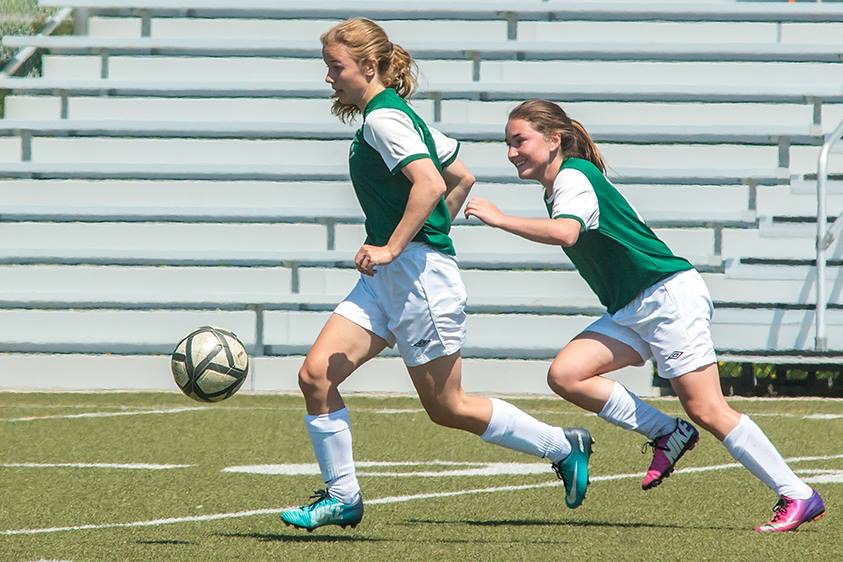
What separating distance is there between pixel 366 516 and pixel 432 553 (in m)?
0.94

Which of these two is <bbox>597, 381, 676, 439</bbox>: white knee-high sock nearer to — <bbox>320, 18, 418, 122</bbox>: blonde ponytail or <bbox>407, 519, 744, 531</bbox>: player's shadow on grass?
<bbox>407, 519, 744, 531</bbox>: player's shadow on grass

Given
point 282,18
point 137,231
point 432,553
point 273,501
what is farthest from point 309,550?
point 282,18

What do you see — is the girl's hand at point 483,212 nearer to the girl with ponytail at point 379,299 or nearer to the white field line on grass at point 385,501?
the girl with ponytail at point 379,299

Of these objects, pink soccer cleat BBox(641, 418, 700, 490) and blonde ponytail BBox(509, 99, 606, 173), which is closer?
blonde ponytail BBox(509, 99, 606, 173)

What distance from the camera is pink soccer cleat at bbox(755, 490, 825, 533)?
5668 millimetres

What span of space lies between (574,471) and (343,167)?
717cm

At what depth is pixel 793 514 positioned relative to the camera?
5672mm

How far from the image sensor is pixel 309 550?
5.38 m

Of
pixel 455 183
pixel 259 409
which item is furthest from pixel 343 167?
A: pixel 455 183

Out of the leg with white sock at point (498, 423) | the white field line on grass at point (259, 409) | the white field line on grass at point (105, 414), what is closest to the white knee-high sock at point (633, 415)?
the leg with white sock at point (498, 423)

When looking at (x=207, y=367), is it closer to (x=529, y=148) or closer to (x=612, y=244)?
(x=529, y=148)

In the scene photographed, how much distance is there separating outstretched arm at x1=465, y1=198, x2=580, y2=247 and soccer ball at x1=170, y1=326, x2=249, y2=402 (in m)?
1.55

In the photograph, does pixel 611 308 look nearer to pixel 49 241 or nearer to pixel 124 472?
pixel 124 472

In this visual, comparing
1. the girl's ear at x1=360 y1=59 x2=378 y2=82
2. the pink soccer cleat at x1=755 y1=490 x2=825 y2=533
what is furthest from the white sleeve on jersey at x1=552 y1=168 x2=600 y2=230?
the pink soccer cleat at x1=755 y1=490 x2=825 y2=533
